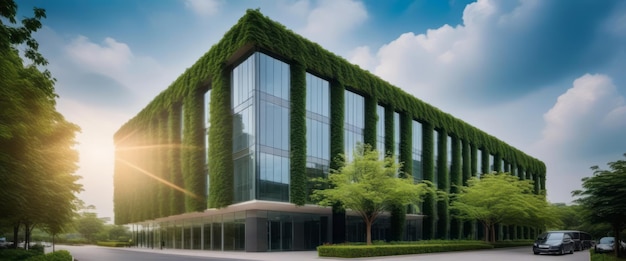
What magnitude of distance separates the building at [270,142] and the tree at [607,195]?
62.1ft

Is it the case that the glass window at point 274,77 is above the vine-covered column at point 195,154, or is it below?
above

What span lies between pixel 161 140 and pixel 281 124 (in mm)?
20512

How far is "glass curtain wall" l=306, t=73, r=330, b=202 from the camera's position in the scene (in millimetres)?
36625

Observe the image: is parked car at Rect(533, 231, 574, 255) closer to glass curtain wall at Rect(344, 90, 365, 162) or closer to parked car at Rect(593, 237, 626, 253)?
parked car at Rect(593, 237, 626, 253)

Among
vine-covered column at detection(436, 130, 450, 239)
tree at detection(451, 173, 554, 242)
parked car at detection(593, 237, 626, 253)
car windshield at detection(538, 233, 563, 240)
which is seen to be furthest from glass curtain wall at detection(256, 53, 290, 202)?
vine-covered column at detection(436, 130, 450, 239)

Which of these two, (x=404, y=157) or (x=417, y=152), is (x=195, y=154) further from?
(x=417, y=152)

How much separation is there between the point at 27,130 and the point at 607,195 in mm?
25587

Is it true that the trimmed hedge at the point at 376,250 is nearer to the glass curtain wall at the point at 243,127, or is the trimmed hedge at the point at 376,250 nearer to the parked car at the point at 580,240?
the glass curtain wall at the point at 243,127

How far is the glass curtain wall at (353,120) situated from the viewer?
4078 cm

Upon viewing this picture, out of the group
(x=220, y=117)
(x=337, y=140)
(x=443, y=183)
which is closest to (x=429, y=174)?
(x=443, y=183)

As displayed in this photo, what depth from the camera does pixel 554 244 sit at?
30.9m

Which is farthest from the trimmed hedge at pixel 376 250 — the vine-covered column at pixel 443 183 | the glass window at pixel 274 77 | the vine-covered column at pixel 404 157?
the vine-covered column at pixel 443 183

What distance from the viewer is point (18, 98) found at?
13.3m

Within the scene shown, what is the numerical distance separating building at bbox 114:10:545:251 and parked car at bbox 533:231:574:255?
13.6 meters
